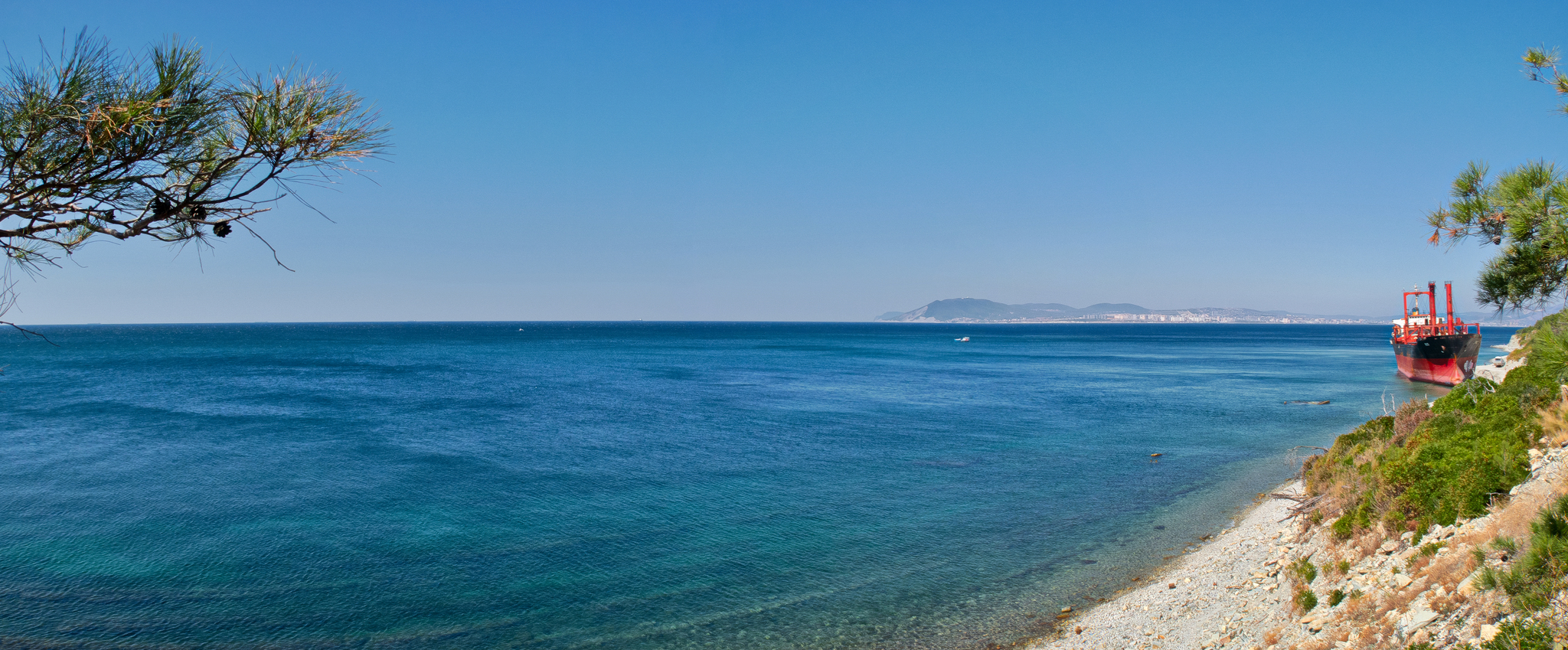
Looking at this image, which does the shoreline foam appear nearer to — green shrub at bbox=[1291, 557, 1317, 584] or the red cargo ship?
green shrub at bbox=[1291, 557, 1317, 584]

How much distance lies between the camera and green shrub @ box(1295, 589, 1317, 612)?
9.80 m

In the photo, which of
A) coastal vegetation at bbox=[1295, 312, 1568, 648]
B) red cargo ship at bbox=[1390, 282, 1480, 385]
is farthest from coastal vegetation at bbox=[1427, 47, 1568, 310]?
red cargo ship at bbox=[1390, 282, 1480, 385]

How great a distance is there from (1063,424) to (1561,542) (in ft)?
91.5

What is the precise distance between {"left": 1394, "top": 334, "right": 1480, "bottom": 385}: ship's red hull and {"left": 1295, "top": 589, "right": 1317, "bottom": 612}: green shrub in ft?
159

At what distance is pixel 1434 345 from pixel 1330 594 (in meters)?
53.5

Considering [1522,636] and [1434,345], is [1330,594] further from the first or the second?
[1434,345]

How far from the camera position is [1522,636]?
20.6ft

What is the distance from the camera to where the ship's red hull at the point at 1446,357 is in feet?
157

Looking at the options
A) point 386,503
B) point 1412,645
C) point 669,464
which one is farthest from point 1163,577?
point 386,503

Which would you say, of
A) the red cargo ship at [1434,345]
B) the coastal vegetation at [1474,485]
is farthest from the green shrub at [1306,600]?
the red cargo ship at [1434,345]

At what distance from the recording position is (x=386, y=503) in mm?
20625

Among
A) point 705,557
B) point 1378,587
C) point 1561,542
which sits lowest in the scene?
point 705,557

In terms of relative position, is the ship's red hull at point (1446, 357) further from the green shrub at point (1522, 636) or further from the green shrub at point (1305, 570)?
the green shrub at point (1522, 636)

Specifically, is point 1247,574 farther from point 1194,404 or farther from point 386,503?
point 1194,404
